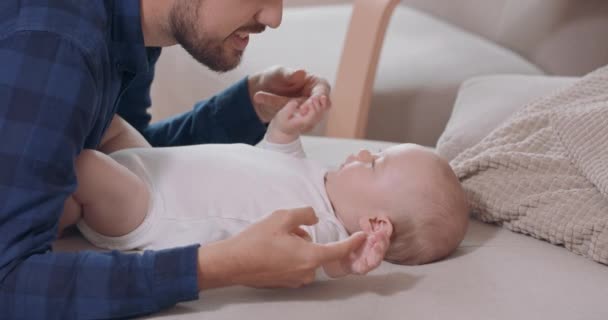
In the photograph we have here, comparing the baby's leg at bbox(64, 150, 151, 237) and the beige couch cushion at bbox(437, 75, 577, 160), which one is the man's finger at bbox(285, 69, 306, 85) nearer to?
the beige couch cushion at bbox(437, 75, 577, 160)

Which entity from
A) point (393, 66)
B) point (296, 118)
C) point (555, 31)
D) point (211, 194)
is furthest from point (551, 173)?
point (555, 31)

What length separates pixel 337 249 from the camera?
1055 millimetres

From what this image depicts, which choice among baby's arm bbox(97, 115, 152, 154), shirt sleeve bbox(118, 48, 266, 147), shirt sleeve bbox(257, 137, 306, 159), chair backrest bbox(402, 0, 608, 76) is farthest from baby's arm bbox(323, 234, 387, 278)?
chair backrest bbox(402, 0, 608, 76)

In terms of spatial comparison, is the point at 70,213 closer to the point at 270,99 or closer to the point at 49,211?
the point at 49,211

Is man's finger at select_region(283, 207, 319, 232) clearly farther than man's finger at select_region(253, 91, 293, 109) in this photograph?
No

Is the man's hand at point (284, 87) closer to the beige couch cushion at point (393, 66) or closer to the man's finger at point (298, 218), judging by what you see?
the man's finger at point (298, 218)

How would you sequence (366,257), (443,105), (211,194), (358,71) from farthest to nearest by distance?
(443,105)
(358,71)
(211,194)
(366,257)

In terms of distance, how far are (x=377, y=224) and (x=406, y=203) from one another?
5 cm

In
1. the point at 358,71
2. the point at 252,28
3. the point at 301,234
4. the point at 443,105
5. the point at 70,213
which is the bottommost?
the point at 443,105

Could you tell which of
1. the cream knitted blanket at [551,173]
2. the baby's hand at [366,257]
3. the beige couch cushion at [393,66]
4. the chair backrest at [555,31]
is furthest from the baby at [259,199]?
the chair backrest at [555,31]

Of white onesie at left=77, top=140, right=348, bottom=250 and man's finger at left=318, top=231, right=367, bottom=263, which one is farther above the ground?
man's finger at left=318, top=231, right=367, bottom=263

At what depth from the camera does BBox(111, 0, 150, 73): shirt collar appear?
1.17 m

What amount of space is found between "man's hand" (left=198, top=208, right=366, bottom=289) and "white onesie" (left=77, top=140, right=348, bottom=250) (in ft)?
0.53

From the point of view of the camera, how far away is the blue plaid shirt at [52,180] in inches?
38.7
